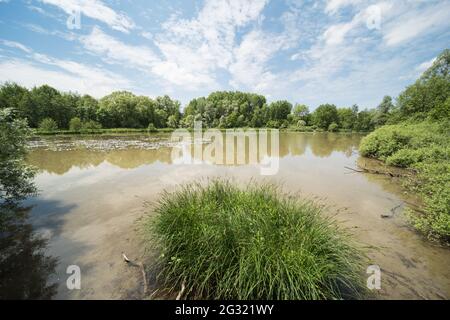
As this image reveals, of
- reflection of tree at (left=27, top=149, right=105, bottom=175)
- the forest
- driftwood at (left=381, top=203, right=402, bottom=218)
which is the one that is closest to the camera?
driftwood at (left=381, top=203, right=402, bottom=218)

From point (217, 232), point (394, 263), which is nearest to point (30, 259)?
point (217, 232)

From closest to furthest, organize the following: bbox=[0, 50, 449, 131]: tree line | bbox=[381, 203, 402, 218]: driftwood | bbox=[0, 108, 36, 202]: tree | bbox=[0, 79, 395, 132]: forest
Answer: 1. bbox=[0, 108, 36, 202]: tree
2. bbox=[381, 203, 402, 218]: driftwood
3. bbox=[0, 50, 449, 131]: tree line
4. bbox=[0, 79, 395, 132]: forest

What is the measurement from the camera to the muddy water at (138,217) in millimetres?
3166

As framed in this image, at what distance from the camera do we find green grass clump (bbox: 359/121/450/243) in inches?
169

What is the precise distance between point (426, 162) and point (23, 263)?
13.1m

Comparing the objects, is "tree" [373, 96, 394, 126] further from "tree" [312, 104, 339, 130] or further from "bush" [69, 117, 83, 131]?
"bush" [69, 117, 83, 131]

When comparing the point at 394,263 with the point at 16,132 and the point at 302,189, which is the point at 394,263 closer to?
the point at 302,189

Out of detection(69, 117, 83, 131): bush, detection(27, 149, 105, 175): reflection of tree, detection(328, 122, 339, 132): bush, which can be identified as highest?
detection(328, 122, 339, 132): bush

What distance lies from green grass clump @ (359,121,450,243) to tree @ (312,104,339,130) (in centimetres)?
4863

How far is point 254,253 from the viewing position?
253 centimetres

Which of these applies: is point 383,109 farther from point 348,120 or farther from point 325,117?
point 325,117

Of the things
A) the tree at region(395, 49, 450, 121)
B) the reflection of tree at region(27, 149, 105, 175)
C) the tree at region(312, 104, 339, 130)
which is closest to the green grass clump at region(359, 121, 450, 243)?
the reflection of tree at region(27, 149, 105, 175)

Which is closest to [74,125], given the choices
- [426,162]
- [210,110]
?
[210,110]
